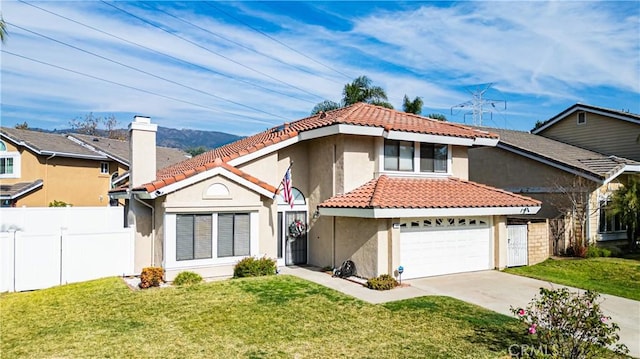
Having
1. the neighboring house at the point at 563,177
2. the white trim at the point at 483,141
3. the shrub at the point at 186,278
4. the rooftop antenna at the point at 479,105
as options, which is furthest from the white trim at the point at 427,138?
the rooftop antenna at the point at 479,105

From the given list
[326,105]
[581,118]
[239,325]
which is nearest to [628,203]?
[581,118]

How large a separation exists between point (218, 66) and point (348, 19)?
8121 mm

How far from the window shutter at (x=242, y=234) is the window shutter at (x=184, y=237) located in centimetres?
158

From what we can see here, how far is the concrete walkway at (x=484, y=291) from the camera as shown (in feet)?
36.6

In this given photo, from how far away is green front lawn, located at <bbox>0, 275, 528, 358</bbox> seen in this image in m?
8.33

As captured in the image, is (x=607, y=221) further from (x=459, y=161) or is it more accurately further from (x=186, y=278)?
(x=186, y=278)

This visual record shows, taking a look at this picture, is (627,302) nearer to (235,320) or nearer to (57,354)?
(235,320)

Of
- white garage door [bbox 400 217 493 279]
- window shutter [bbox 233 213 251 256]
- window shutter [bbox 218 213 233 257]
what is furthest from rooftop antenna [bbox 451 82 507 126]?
window shutter [bbox 218 213 233 257]

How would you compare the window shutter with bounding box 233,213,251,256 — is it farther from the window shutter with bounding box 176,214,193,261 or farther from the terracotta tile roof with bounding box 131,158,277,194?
the window shutter with bounding box 176,214,193,261

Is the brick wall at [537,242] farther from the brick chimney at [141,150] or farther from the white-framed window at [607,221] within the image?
the brick chimney at [141,150]

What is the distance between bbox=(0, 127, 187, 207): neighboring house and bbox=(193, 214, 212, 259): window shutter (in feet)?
68.8

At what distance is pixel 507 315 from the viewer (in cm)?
1083

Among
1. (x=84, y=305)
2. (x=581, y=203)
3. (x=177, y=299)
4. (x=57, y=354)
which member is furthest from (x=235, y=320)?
(x=581, y=203)

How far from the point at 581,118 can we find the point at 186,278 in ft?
83.2
